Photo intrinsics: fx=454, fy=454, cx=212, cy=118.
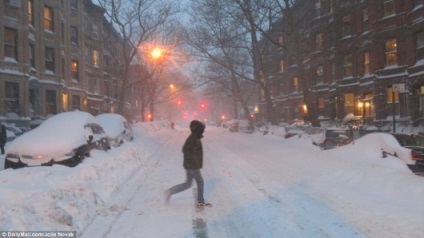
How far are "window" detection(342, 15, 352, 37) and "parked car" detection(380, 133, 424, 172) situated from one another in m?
27.0

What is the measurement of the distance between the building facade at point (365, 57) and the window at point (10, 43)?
17745 mm

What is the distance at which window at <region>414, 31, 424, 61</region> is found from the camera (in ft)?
91.1

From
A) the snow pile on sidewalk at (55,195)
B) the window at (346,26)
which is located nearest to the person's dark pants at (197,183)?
the snow pile on sidewalk at (55,195)

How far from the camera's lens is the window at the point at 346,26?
39.1 m

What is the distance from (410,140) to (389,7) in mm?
21426

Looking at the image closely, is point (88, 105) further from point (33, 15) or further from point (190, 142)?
point (190, 142)

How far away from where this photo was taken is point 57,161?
12.8 meters

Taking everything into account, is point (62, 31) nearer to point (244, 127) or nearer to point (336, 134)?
point (244, 127)

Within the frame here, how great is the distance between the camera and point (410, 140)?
44.6 feet

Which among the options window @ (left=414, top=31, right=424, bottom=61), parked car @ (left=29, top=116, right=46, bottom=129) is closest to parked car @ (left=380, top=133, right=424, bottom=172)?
window @ (left=414, top=31, right=424, bottom=61)

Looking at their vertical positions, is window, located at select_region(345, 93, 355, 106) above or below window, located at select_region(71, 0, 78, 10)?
below

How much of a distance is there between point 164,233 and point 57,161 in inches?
271

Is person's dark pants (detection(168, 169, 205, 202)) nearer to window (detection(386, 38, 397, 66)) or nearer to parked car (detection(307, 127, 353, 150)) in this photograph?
parked car (detection(307, 127, 353, 150))

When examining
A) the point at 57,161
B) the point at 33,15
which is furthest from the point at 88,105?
the point at 57,161
